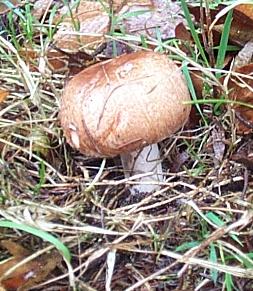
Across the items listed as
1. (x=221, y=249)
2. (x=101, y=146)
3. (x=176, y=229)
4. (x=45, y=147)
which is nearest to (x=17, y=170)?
(x=45, y=147)

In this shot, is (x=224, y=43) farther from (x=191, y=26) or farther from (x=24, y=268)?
(x=24, y=268)

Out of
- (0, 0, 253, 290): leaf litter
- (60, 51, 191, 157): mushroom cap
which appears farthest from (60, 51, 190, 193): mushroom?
A: (0, 0, 253, 290): leaf litter

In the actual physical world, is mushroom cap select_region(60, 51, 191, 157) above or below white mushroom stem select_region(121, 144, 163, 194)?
above

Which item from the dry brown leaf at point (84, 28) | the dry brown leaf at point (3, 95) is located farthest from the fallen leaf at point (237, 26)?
the dry brown leaf at point (3, 95)

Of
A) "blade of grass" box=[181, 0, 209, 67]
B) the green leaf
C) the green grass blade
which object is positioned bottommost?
the green leaf

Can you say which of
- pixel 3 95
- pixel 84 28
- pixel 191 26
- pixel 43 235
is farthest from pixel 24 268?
pixel 84 28

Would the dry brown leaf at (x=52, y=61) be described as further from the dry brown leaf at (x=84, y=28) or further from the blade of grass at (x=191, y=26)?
the blade of grass at (x=191, y=26)

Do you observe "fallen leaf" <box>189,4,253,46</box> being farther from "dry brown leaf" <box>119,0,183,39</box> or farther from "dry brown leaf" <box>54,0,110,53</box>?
"dry brown leaf" <box>54,0,110,53</box>
